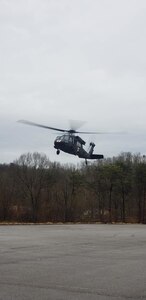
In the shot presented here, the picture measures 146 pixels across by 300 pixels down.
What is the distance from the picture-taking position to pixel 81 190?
273 feet

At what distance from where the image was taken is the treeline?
7369cm

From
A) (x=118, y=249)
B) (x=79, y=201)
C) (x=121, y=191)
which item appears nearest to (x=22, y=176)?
(x=79, y=201)

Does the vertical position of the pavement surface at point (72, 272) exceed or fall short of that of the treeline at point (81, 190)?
it falls short

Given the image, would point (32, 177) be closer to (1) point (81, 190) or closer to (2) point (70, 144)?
(1) point (81, 190)

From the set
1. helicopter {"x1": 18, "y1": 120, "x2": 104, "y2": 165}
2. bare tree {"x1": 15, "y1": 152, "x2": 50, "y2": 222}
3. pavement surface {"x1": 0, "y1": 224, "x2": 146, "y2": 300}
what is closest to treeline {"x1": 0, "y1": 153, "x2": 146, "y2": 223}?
bare tree {"x1": 15, "y1": 152, "x2": 50, "y2": 222}

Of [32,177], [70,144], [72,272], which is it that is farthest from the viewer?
[32,177]

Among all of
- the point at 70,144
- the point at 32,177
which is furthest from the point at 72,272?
the point at 32,177

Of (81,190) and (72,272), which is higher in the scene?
(81,190)

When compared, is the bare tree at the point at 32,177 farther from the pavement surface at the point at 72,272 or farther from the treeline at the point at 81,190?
the pavement surface at the point at 72,272

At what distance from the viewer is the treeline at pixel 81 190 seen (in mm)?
73688

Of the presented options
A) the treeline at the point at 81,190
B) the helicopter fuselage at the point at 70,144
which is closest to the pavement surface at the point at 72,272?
the helicopter fuselage at the point at 70,144

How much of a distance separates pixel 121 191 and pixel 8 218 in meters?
21.0

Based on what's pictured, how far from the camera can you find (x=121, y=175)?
78.6 meters

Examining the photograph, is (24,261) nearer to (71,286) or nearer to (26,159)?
(71,286)
